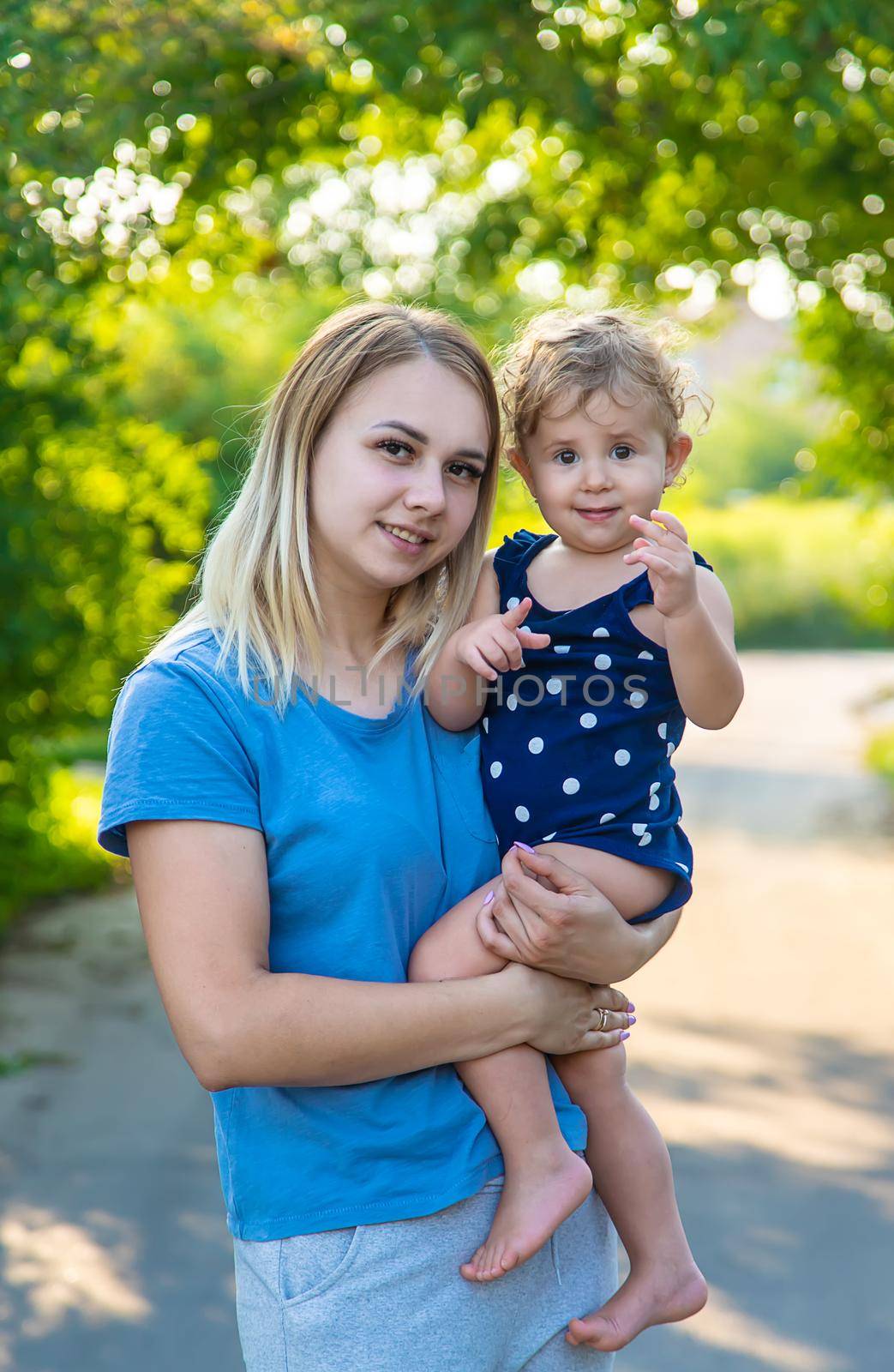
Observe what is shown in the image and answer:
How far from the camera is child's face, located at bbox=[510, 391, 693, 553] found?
2055 millimetres

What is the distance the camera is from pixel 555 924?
68.9 inches

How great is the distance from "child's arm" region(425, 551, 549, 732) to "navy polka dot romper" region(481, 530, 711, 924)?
6cm

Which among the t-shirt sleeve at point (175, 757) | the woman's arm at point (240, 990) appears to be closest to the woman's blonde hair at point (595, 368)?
the t-shirt sleeve at point (175, 757)

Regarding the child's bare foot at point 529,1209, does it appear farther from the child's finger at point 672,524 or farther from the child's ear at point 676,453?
the child's ear at point 676,453

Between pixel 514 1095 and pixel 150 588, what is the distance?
5.58 metres

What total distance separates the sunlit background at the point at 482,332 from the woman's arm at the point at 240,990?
528mm

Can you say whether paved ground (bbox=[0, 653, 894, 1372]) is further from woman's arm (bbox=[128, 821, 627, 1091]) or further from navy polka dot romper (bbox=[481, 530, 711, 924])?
navy polka dot romper (bbox=[481, 530, 711, 924])

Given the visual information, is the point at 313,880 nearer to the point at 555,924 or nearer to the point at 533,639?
the point at 555,924

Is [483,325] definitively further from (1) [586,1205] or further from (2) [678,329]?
(1) [586,1205]

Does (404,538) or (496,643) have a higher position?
(404,538)

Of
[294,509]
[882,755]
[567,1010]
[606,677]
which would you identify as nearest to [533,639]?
[606,677]

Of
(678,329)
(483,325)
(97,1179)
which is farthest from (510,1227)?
(483,325)

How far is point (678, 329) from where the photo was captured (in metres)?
2.26

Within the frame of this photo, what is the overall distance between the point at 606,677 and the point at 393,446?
0.50 m
